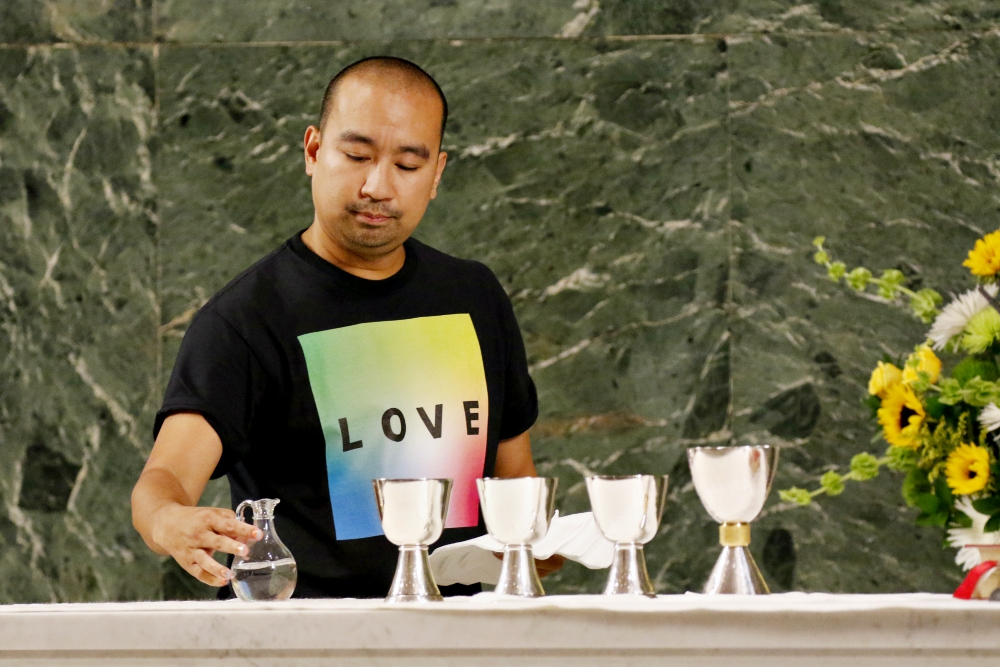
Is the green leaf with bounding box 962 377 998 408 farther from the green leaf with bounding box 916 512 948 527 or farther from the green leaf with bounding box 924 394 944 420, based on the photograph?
the green leaf with bounding box 916 512 948 527

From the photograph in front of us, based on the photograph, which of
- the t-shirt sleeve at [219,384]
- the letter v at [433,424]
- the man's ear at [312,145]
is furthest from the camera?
the man's ear at [312,145]

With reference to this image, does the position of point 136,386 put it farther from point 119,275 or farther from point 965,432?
point 965,432

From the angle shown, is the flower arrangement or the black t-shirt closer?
the flower arrangement

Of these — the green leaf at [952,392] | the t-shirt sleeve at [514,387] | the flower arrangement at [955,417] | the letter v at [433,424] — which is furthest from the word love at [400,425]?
the green leaf at [952,392]

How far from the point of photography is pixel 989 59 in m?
2.82

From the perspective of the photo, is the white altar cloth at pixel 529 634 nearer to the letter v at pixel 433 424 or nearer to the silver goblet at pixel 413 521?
the silver goblet at pixel 413 521

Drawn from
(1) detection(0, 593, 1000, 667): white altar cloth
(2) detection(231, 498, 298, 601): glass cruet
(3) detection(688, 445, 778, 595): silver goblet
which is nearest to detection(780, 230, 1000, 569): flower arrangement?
(3) detection(688, 445, 778, 595): silver goblet

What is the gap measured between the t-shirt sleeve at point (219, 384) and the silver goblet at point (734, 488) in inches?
28.2

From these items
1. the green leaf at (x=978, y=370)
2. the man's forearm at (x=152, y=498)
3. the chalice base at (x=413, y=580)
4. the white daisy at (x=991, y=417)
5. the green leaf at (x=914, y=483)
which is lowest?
the chalice base at (x=413, y=580)

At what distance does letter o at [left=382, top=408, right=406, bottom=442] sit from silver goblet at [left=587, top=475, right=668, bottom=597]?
658 millimetres

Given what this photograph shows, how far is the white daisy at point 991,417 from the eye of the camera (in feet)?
4.17

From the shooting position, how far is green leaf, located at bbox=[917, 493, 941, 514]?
1379 mm

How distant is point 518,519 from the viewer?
1179 millimetres

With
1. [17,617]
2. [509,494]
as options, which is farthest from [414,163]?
[17,617]
